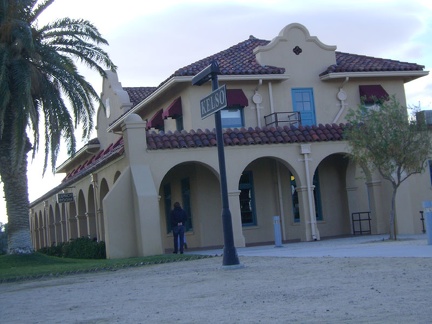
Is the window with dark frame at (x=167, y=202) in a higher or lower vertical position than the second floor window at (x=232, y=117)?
lower

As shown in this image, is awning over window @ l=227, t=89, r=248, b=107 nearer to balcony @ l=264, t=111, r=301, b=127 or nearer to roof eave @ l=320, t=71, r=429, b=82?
balcony @ l=264, t=111, r=301, b=127

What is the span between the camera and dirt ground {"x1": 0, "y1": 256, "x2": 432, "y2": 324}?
8828mm

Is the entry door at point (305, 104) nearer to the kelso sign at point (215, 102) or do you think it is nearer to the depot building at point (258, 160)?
the depot building at point (258, 160)

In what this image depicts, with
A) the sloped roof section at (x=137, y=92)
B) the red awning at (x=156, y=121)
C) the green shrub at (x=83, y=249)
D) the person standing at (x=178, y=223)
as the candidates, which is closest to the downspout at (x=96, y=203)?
the green shrub at (x=83, y=249)

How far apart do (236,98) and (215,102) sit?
546 inches

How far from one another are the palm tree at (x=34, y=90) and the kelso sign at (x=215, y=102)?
26.9 ft

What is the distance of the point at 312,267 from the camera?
14703 millimetres

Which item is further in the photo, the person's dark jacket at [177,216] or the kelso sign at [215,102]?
the person's dark jacket at [177,216]

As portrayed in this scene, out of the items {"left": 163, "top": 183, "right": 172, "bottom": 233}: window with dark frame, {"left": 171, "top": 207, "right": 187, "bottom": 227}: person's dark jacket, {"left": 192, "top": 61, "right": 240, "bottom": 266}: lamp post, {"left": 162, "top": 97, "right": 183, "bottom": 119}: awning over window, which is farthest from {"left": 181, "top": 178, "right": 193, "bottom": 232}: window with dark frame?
{"left": 192, "top": 61, "right": 240, "bottom": 266}: lamp post

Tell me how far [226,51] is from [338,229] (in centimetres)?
940

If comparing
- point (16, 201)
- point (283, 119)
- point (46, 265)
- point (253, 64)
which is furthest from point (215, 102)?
point (253, 64)

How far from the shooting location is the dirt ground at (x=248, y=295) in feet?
29.0

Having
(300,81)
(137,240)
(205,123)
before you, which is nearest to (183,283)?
(137,240)

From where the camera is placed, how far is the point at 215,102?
15.9 metres
